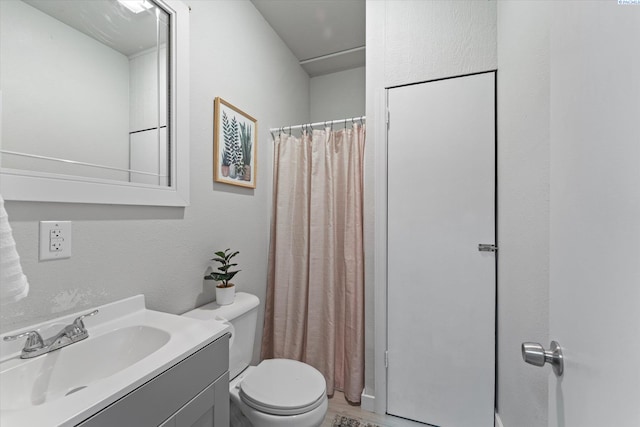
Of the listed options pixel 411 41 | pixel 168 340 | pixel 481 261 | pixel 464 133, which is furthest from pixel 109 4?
pixel 481 261

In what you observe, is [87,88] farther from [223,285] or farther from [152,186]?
[223,285]

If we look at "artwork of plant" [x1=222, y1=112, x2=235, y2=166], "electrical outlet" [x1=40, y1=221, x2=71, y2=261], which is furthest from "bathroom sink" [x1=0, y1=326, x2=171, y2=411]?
"artwork of plant" [x1=222, y1=112, x2=235, y2=166]

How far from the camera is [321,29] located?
2.13 meters

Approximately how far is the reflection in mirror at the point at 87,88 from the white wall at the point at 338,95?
5.33 ft

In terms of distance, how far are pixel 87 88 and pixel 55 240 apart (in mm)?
550

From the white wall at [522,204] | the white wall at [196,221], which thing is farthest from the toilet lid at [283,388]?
the white wall at [522,204]

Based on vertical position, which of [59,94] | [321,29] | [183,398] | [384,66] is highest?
[321,29]

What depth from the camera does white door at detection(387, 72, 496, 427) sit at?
1.47m

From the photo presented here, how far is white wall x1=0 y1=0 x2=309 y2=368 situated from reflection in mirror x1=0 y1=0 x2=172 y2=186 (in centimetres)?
16

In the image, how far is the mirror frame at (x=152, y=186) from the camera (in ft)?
2.68

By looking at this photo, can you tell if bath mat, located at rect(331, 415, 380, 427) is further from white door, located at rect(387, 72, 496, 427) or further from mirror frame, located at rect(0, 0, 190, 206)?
mirror frame, located at rect(0, 0, 190, 206)

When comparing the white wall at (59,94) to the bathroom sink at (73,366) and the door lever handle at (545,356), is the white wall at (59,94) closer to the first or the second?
the bathroom sink at (73,366)

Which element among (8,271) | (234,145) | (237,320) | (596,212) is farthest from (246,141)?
(596,212)

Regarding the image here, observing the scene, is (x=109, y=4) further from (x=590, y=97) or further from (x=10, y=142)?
(x=590, y=97)
